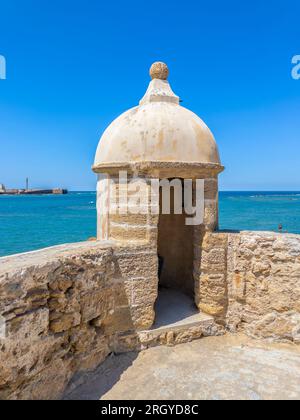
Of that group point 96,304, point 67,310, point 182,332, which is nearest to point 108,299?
point 96,304

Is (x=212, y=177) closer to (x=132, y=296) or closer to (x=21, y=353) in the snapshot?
(x=132, y=296)

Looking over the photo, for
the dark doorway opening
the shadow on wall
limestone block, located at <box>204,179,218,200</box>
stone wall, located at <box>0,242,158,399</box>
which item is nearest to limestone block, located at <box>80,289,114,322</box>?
stone wall, located at <box>0,242,158,399</box>

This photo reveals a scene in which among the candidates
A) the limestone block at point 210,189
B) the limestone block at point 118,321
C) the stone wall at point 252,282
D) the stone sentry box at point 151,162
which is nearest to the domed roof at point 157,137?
the stone sentry box at point 151,162

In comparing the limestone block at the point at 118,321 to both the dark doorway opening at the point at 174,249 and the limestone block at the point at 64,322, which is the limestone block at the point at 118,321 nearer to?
the limestone block at the point at 64,322

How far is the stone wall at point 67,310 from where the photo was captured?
118 inches

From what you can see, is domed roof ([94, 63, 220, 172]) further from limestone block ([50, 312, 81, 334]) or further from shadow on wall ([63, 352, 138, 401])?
shadow on wall ([63, 352, 138, 401])

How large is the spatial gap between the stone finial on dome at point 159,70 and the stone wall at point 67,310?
310 centimetres

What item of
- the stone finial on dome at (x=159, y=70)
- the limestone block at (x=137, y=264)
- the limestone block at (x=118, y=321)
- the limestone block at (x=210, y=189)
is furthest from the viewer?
the stone finial on dome at (x=159, y=70)

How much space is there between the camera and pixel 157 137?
4.65m

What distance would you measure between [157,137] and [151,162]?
1.41 feet

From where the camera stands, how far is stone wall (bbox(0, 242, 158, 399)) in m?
3.00

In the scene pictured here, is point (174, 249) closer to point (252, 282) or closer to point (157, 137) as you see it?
point (252, 282)

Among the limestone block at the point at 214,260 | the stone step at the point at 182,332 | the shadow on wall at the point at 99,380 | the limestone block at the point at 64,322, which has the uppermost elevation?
the limestone block at the point at 214,260

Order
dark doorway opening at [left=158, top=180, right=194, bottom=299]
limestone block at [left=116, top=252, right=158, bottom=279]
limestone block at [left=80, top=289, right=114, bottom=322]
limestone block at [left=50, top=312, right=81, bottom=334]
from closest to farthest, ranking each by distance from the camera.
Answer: limestone block at [left=50, top=312, right=81, bottom=334], limestone block at [left=80, top=289, right=114, bottom=322], limestone block at [left=116, top=252, right=158, bottom=279], dark doorway opening at [left=158, top=180, right=194, bottom=299]
